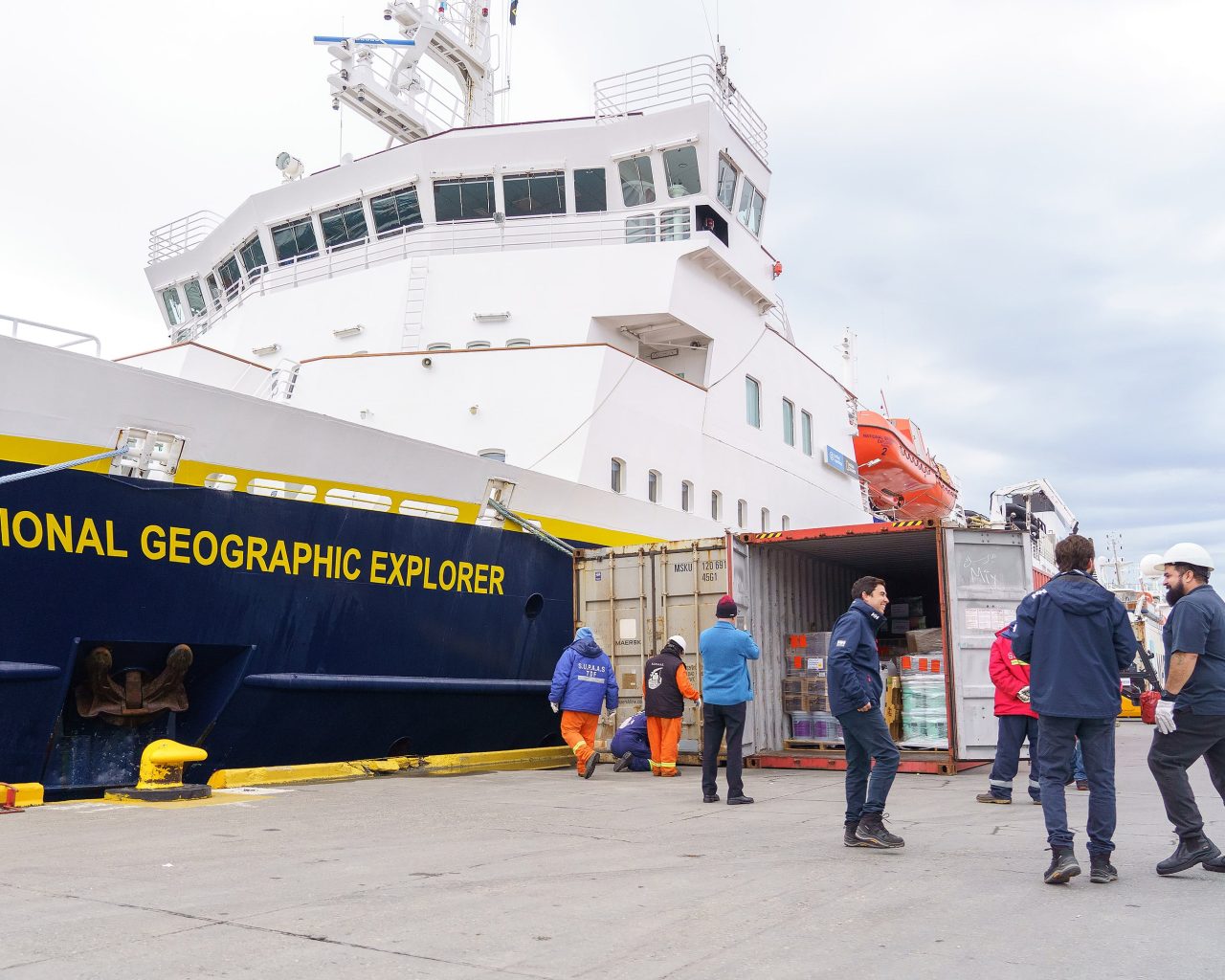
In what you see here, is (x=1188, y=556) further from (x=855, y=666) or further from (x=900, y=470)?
(x=900, y=470)

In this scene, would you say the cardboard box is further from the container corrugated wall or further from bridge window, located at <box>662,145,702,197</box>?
bridge window, located at <box>662,145,702,197</box>

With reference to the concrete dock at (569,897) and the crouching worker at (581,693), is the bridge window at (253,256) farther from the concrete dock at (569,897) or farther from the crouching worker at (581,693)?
the concrete dock at (569,897)

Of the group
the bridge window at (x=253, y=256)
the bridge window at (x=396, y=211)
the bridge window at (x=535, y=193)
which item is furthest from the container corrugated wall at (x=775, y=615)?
the bridge window at (x=253, y=256)

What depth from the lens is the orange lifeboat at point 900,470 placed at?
21.9m

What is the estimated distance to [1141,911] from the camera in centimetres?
371

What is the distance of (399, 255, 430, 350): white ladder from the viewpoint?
12656 millimetres

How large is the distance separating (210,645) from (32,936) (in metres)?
4.53

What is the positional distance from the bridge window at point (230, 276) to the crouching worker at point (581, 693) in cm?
962

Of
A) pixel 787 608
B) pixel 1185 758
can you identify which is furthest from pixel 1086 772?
pixel 787 608

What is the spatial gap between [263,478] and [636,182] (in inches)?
309

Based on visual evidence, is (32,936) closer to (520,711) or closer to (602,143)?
(520,711)

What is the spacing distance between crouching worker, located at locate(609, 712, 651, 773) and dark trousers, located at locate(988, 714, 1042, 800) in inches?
134

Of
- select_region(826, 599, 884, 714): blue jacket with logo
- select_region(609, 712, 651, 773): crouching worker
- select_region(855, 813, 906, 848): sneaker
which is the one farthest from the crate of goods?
select_region(855, 813, 906, 848): sneaker

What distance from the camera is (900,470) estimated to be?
74.8 feet
